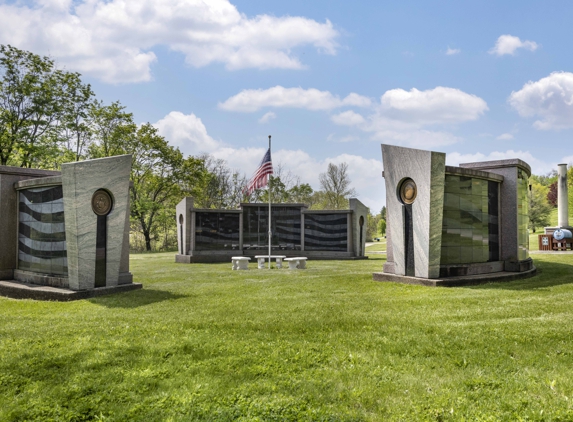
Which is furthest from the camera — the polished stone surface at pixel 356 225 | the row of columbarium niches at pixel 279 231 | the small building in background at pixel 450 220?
the polished stone surface at pixel 356 225

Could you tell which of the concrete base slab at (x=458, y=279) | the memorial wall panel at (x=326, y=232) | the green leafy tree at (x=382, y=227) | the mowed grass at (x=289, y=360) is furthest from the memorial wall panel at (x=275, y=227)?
the green leafy tree at (x=382, y=227)

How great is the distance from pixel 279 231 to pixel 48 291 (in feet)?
52.6

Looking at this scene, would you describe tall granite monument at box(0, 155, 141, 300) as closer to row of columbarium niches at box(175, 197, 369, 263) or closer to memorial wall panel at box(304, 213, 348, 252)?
row of columbarium niches at box(175, 197, 369, 263)

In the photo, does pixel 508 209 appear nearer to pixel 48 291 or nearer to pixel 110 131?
pixel 48 291

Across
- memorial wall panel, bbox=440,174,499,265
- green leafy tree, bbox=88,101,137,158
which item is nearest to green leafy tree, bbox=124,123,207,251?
green leafy tree, bbox=88,101,137,158

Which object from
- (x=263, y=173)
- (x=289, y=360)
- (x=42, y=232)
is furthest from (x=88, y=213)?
(x=263, y=173)

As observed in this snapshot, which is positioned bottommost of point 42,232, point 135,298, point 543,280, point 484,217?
point 135,298

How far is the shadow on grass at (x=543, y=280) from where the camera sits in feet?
36.6

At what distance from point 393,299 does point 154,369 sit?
6.06m

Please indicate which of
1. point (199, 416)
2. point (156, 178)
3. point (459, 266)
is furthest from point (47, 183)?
point (156, 178)

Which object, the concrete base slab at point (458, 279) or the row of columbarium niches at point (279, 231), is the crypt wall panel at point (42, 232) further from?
the row of columbarium niches at point (279, 231)

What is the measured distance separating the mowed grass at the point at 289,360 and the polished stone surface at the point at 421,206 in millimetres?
2703

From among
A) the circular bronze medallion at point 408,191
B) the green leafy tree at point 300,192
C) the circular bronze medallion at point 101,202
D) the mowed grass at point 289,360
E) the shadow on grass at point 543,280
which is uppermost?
the green leafy tree at point 300,192

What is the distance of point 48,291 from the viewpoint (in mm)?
9781
